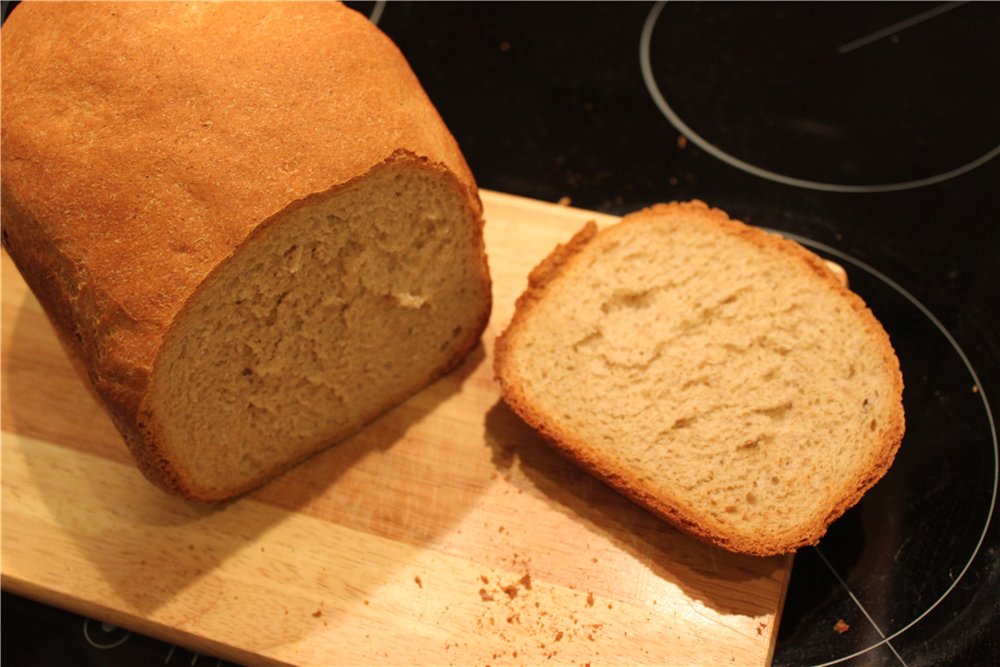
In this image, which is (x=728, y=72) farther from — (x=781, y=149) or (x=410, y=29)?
(x=410, y=29)

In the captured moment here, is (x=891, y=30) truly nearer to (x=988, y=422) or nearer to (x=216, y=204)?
(x=988, y=422)

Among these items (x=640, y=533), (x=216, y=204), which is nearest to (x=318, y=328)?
(x=216, y=204)

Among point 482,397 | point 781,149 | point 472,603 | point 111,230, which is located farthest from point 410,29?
point 472,603

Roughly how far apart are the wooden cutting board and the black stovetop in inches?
5.0

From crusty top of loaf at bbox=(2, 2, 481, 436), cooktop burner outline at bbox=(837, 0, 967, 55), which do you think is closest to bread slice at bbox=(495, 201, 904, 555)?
crusty top of loaf at bbox=(2, 2, 481, 436)

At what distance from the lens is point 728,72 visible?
3.05 meters

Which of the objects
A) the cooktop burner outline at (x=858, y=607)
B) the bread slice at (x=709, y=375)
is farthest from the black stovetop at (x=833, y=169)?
the bread slice at (x=709, y=375)

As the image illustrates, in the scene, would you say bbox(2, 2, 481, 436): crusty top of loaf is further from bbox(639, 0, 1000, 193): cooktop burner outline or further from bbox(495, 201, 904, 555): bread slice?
bbox(639, 0, 1000, 193): cooktop burner outline

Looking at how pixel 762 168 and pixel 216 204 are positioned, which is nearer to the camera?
pixel 216 204

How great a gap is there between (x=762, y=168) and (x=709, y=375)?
990 millimetres

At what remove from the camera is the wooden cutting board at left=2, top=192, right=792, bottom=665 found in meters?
1.94

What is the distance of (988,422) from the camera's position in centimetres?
223

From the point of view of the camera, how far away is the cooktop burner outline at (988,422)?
196 centimetres

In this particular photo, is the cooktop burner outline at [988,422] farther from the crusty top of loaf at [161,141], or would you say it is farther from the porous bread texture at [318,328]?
the crusty top of loaf at [161,141]
